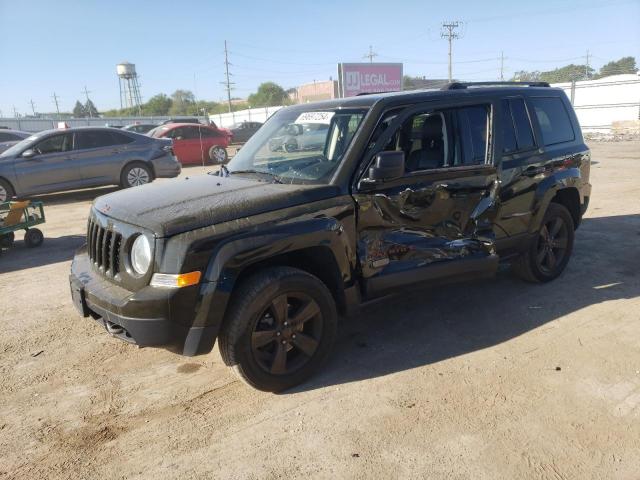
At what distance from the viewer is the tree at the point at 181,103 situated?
3420 inches

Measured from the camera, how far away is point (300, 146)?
13.1 feet

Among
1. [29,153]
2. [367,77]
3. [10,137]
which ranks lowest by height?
[29,153]

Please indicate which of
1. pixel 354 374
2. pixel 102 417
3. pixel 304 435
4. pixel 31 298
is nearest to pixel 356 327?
pixel 354 374

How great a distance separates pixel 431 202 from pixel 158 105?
328 feet

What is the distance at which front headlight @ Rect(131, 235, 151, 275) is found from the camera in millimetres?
2924

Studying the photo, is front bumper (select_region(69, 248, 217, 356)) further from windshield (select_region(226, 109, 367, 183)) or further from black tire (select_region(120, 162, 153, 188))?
black tire (select_region(120, 162, 153, 188))

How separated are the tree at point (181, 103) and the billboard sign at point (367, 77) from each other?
55939mm

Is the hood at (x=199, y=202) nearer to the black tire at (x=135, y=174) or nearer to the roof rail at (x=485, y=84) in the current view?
the roof rail at (x=485, y=84)

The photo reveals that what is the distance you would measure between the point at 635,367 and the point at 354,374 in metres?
1.93

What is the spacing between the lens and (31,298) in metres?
5.15

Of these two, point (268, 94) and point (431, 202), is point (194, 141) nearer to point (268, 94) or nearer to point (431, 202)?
point (431, 202)

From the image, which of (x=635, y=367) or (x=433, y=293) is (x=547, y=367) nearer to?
(x=635, y=367)

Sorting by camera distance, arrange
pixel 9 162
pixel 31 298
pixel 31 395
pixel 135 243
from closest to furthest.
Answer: pixel 135 243, pixel 31 395, pixel 31 298, pixel 9 162

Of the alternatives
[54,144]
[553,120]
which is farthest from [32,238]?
[553,120]
